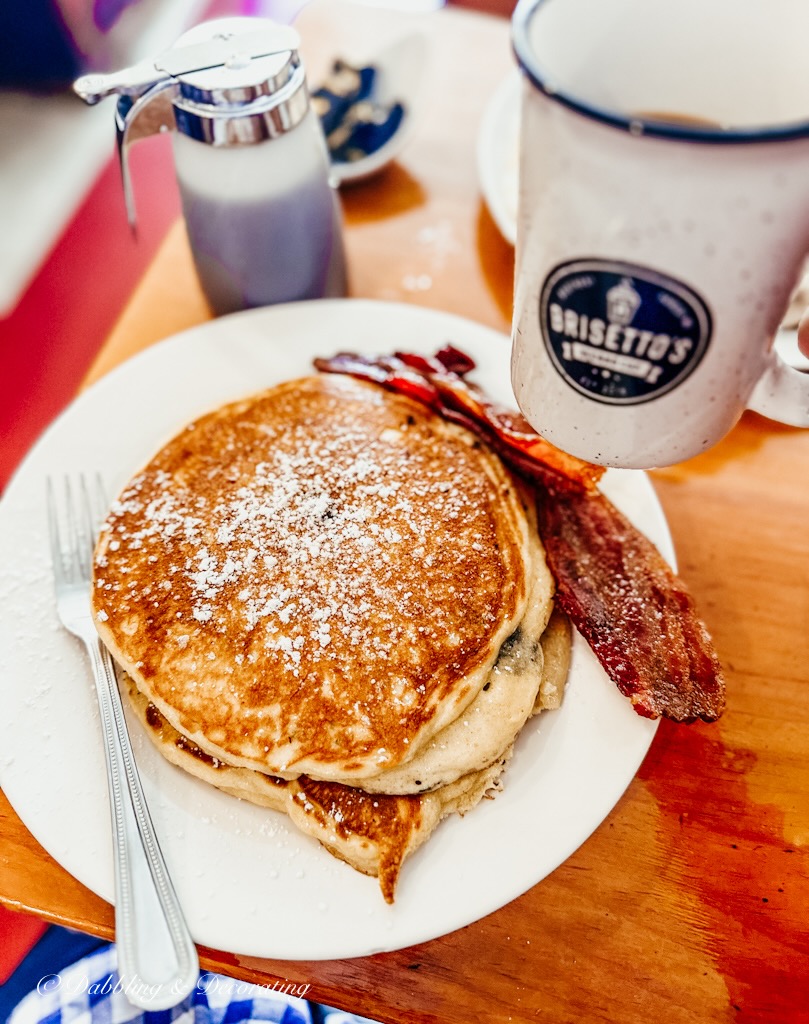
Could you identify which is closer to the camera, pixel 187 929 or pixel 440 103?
pixel 187 929

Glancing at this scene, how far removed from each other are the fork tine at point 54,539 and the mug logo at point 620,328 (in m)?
0.77

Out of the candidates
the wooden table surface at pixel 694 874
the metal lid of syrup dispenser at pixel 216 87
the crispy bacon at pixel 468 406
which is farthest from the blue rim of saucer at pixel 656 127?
the wooden table surface at pixel 694 874

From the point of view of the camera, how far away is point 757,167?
55cm

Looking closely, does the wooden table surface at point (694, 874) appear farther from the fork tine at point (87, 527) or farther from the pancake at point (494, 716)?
the fork tine at point (87, 527)

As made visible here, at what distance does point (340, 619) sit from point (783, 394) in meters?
0.54

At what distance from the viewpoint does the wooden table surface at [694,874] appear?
92 cm

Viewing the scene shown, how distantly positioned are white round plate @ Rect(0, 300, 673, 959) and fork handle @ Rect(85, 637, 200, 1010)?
0.03 m

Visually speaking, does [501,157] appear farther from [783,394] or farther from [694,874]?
[694,874]

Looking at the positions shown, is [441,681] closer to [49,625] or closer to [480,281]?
[49,625]

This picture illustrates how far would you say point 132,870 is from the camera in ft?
2.95

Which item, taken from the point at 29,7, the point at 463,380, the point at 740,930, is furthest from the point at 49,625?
the point at 29,7

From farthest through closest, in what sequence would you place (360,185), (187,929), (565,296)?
1. (360,185)
2. (187,929)
3. (565,296)

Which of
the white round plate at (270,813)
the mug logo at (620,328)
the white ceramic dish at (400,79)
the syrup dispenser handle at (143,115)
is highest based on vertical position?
the syrup dispenser handle at (143,115)

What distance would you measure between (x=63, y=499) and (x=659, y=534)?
0.88 metres
